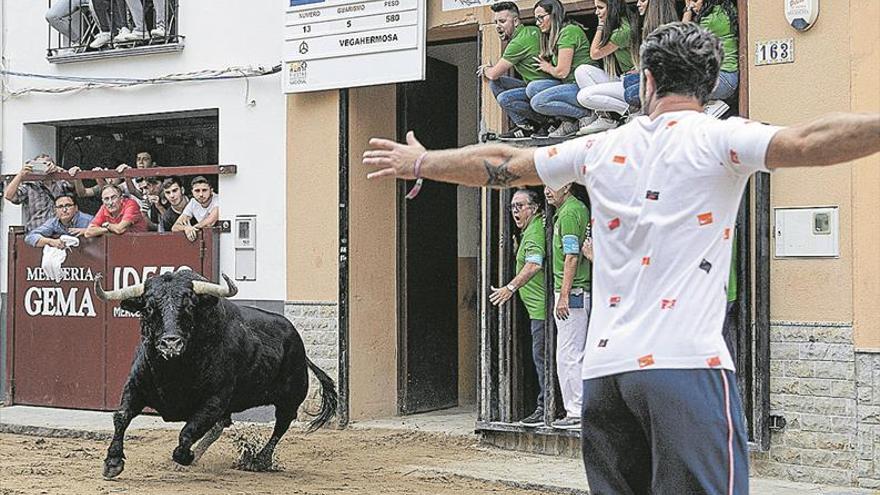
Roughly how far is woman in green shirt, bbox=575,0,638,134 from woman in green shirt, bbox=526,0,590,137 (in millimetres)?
151

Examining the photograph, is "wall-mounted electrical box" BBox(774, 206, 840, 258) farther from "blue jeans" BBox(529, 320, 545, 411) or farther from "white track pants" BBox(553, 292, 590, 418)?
"blue jeans" BBox(529, 320, 545, 411)

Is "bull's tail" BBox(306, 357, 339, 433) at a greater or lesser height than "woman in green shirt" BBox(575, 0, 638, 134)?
lesser

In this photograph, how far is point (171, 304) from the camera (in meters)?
9.04

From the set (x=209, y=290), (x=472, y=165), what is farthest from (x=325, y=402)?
(x=472, y=165)

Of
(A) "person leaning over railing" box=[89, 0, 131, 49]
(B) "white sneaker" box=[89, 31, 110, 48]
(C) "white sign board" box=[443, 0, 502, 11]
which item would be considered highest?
(A) "person leaning over railing" box=[89, 0, 131, 49]

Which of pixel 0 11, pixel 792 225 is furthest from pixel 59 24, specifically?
pixel 792 225

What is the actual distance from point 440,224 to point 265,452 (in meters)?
3.94

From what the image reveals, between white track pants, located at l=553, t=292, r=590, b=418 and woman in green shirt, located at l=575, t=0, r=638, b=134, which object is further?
white track pants, located at l=553, t=292, r=590, b=418

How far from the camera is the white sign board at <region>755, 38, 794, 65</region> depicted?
30.0 ft

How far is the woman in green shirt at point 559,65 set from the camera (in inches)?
396

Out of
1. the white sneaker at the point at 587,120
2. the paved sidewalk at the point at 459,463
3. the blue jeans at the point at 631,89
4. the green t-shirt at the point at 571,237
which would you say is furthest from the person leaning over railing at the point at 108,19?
the blue jeans at the point at 631,89

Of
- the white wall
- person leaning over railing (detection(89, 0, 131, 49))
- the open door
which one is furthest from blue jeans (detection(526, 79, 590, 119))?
person leaning over railing (detection(89, 0, 131, 49))

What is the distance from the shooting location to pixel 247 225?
494 inches

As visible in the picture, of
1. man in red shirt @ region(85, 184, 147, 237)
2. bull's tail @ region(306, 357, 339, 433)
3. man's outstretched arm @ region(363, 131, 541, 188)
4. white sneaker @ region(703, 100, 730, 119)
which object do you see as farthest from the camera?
man in red shirt @ region(85, 184, 147, 237)
